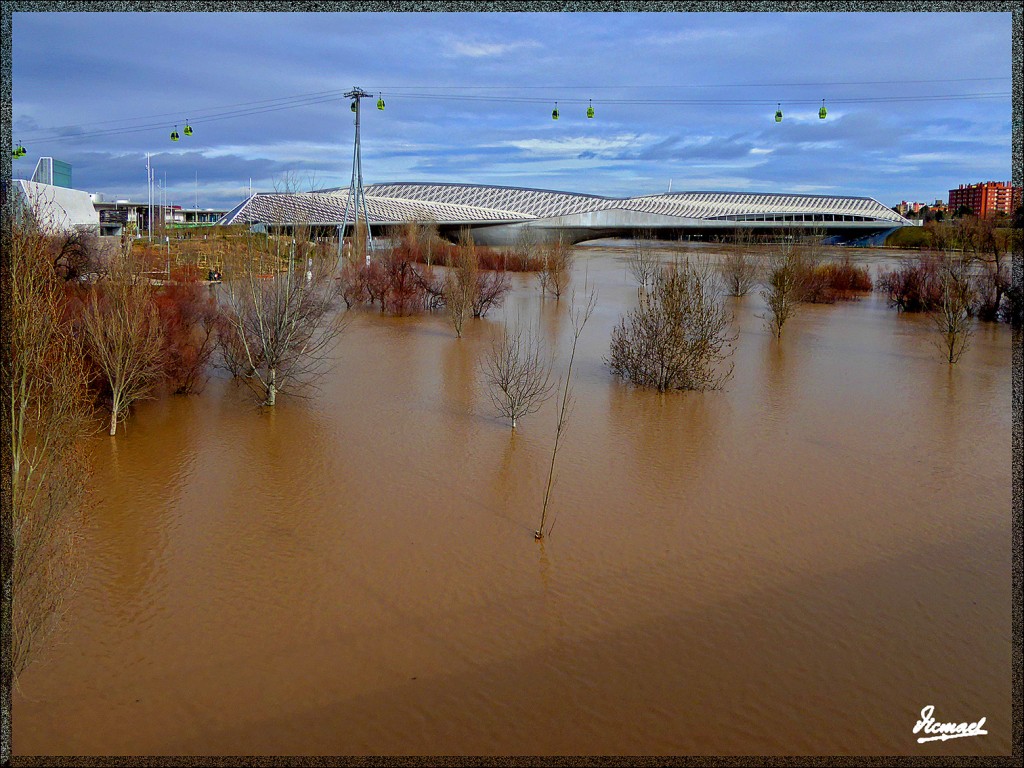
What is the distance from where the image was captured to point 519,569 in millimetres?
7324

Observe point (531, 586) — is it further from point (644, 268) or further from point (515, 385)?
point (644, 268)

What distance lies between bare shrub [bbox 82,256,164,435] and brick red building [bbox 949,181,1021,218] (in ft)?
72.8

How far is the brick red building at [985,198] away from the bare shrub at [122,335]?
22181mm

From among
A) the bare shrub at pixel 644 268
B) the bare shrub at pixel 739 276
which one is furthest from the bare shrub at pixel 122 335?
the bare shrub at pixel 739 276

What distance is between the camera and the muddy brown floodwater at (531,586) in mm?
Result: 5289

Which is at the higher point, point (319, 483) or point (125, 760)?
point (319, 483)

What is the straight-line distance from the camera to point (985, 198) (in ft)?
135

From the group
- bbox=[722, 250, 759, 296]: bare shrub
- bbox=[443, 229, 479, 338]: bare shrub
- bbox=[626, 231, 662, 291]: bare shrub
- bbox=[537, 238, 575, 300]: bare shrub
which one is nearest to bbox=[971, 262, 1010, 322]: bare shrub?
bbox=[722, 250, 759, 296]: bare shrub

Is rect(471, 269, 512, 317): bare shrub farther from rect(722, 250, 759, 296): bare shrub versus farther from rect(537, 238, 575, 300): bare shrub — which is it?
rect(722, 250, 759, 296): bare shrub

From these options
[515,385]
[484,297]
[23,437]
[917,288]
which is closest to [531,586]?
[23,437]

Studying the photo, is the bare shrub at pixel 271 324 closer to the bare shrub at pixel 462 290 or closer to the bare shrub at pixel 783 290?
the bare shrub at pixel 462 290

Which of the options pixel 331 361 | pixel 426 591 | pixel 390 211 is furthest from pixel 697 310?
pixel 390 211

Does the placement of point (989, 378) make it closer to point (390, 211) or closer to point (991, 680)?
point (991, 680)

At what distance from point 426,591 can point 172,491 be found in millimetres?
3635
